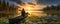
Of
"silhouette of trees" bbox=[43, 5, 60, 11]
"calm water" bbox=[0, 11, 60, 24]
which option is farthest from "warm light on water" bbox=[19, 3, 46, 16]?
"silhouette of trees" bbox=[43, 5, 60, 11]

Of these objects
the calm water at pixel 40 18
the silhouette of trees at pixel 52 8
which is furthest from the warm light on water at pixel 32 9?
the silhouette of trees at pixel 52 8

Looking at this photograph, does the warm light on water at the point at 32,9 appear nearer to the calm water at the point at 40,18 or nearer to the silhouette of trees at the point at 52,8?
A: the calm water at the point at 40,18

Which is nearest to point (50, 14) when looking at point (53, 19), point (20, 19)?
point (53, 19)

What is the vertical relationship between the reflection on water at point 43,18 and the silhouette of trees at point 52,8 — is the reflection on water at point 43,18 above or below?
below

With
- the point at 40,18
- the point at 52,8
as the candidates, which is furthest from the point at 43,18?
the point at 52,8

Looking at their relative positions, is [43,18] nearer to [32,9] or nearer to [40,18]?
[40,18]

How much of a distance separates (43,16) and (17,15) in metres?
0.47

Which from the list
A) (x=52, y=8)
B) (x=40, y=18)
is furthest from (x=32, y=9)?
(x=52, y=8)

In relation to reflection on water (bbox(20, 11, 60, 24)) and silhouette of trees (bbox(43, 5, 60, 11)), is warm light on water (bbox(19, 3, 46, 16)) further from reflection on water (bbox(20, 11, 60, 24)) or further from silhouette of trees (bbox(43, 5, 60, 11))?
silhouette of trees (bbox(43, 5, 60, 11))

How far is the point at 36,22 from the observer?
3.14 m

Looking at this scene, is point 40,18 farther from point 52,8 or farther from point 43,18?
point 52,8

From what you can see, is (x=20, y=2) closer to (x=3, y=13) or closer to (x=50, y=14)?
(x=3, y=13)

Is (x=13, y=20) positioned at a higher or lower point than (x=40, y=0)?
lower

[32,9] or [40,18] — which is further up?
[32,9]
